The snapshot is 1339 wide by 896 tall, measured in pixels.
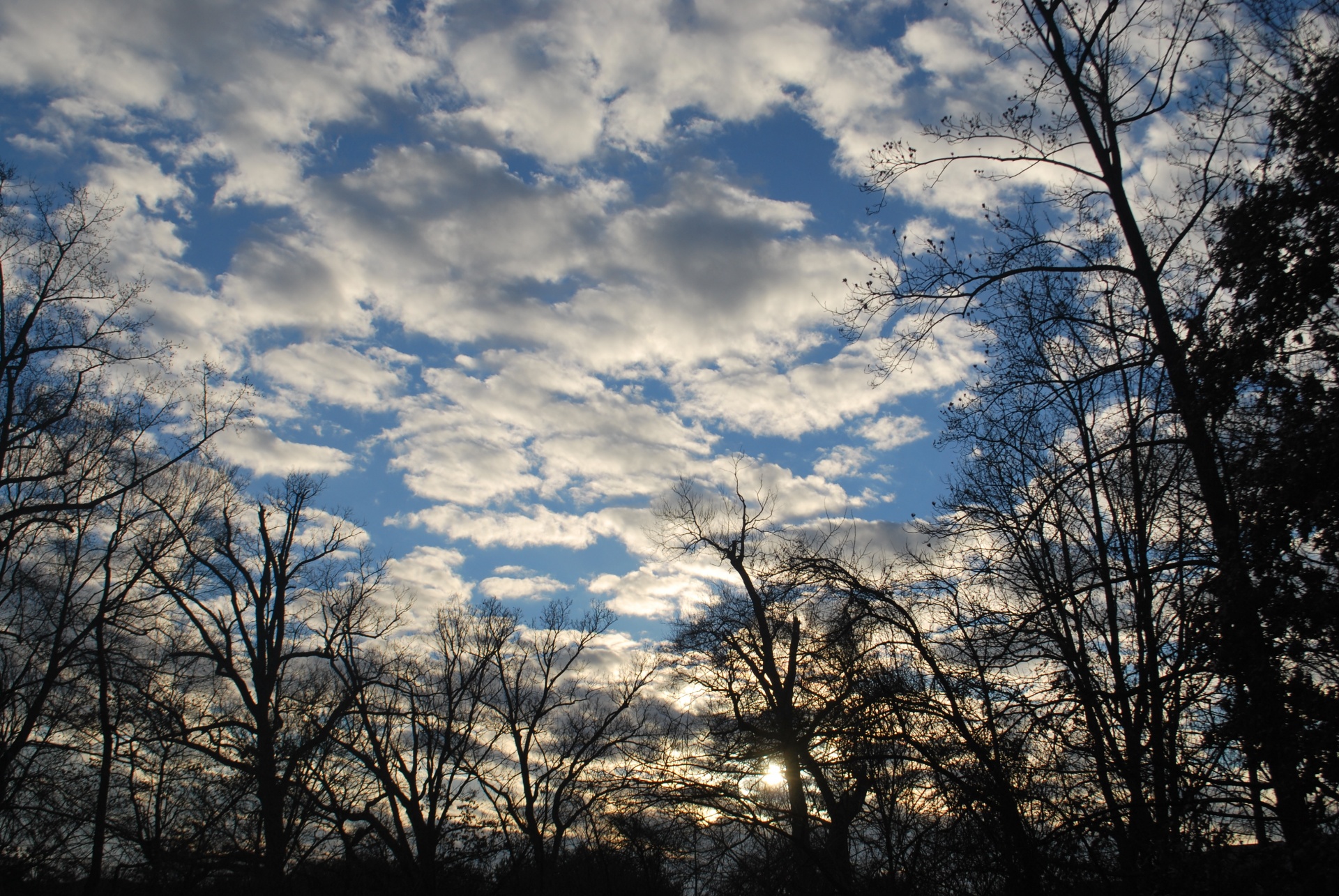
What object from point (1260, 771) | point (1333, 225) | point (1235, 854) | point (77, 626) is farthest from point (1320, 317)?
point (77, 626)

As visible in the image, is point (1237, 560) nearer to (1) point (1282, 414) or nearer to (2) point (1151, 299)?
(1) point (1282, 414)

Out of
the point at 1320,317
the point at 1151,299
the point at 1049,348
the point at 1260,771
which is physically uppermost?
the point at 1049,348

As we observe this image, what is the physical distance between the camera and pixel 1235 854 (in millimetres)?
6914

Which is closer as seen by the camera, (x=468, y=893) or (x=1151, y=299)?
(x=1151, y=299)

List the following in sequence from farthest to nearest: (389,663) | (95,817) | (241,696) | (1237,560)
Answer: (389,663) < (241,696) < (95,817) < (1237,560)

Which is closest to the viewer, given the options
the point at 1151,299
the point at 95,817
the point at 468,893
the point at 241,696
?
the point at 1151,299

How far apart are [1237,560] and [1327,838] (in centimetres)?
212

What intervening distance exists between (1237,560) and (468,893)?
33675 millimetres

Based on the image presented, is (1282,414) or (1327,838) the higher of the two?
(1282,414)

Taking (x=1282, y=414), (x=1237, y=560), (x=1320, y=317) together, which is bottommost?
(x=1237, y=560)

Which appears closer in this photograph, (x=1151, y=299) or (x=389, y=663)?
(x=1151, y=299)

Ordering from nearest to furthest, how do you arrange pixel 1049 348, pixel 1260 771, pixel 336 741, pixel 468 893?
pixel 1260 771 → pixel 1049 348 → pixel 336 741 → pixel 468 893

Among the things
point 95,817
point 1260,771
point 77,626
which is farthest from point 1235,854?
point 95,817

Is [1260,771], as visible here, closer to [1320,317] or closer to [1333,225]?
[1320,317]
